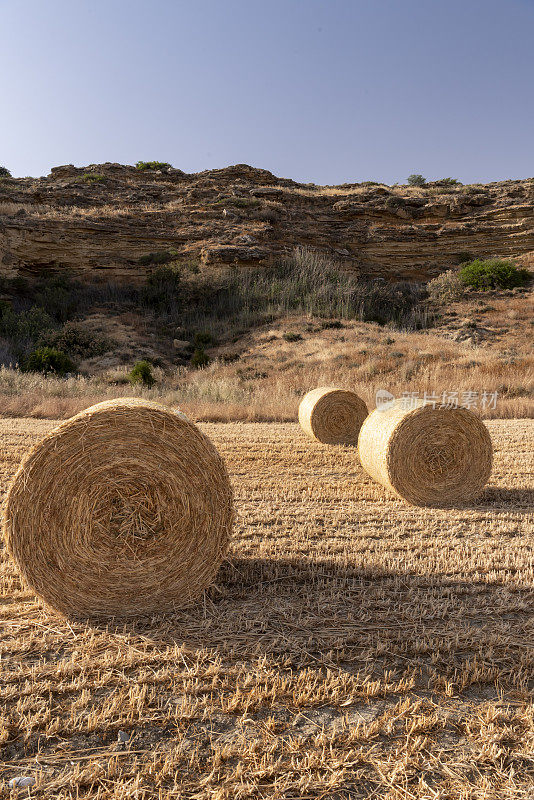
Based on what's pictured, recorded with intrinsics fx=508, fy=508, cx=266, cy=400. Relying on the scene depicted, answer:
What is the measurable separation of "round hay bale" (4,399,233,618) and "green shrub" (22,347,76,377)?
15.8 metres

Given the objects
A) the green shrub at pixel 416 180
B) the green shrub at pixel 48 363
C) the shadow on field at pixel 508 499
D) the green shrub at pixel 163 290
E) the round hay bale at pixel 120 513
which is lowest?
the shadow on field at pixel 508 499

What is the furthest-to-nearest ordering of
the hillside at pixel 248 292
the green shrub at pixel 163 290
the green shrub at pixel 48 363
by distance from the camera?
the green shrub at pixel 163 290, the green shrub at pixel 48 363, the hillside at pixel 248 292

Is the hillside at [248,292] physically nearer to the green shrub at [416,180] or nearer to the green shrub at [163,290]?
the green shrub at [163,290]

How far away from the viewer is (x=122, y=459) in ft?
11.3

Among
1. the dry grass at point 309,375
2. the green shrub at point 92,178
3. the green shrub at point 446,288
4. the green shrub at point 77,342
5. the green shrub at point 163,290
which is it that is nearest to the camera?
the dry grass at point 309,375

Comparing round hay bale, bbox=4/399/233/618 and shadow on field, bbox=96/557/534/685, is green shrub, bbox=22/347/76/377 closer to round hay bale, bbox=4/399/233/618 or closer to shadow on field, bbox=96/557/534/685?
round hay bale, bbox=4/399/233/618

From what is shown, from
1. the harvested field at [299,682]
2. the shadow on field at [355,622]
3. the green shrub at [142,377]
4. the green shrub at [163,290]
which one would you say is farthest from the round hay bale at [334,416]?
the green shrub at [163,290]

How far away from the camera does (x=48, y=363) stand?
18.3 m

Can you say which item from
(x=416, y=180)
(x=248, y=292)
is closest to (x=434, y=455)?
(x=248, y=292)

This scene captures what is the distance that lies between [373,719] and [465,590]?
1.70 meters

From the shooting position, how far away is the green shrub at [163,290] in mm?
30094

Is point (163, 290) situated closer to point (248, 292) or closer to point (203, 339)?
point (248, 292)

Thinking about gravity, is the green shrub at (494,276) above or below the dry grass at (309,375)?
above

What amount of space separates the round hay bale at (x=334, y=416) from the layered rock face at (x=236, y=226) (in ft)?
80.5
